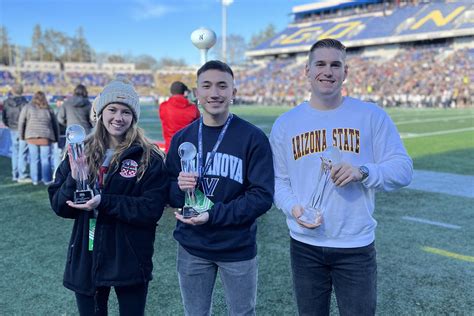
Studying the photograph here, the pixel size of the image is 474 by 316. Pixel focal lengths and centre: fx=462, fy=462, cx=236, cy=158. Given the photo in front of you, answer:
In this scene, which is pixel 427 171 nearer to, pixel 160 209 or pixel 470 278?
pixel 470 278

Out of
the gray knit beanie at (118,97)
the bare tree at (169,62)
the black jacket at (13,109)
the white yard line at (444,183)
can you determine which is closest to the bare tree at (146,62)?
the bare tree at (169,62)

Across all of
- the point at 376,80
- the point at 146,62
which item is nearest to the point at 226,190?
the point at 376,80

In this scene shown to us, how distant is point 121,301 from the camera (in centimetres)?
234

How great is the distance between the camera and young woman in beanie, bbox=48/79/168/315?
2.21m

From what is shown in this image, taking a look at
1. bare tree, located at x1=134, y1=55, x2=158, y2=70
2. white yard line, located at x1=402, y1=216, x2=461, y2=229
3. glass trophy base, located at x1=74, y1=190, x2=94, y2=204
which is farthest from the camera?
bare tree, located at x1=134, y1=55, x2=158, y2=70

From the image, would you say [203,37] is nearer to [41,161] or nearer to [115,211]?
[115,211]

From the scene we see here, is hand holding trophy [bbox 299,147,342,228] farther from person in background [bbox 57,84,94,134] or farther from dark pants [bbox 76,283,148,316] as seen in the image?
person in background [bbox 57,84,94,134]

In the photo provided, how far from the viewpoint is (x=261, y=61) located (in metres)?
65.0

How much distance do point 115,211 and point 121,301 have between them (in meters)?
0.50

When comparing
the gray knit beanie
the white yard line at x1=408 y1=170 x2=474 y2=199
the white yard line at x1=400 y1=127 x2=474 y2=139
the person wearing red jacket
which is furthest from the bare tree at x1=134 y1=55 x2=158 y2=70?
the gray knit beanie

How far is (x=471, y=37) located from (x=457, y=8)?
18.9 ft

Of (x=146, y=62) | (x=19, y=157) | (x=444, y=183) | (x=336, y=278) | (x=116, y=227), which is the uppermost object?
(x=146, y=62)

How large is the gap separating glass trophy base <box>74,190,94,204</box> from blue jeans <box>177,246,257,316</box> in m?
0.58

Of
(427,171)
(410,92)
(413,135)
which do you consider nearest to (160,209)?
(427,171)
